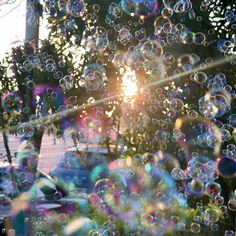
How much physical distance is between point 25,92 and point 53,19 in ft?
2.83

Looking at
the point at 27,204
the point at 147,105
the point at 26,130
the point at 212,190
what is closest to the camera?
the point at 147,105

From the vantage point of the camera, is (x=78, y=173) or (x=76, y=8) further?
(x=78, y=173)

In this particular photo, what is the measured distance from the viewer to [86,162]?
896 centimetres

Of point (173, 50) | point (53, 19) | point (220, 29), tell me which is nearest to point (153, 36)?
point (173, 50)

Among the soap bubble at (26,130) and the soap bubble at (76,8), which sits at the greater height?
the soap bubble at (76,8)

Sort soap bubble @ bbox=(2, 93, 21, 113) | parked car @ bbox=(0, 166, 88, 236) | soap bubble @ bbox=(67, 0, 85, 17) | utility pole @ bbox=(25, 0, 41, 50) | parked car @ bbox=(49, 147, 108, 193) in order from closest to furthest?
soap bubble @ bbox=(67, 0, 85, 17), utility pole @ bbox=(25, 0, 41, 50), soap bubble @ bbox=(2, 93, 21, 113), parked car @ bbox=(0, 166, 88, 236), parked car @ bbox=(49, 147, 108, 193)

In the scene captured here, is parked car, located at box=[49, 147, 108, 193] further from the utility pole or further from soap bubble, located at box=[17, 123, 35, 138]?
the utility pole

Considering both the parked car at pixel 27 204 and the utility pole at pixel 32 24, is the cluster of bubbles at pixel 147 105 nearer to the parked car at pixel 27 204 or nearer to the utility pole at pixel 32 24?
the utility pole at pixel 32 24

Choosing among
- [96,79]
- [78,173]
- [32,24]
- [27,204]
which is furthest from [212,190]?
[78,173]

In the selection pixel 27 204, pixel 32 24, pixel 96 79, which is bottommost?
pixel 27 204

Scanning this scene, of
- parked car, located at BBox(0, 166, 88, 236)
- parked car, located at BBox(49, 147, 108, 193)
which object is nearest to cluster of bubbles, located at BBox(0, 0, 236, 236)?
parked car, located at BBox(0, 166, 88, 236)

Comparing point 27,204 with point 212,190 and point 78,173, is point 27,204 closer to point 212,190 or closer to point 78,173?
point 212,190

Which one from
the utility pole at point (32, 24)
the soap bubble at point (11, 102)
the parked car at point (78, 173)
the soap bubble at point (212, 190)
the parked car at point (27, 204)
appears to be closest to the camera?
the soap bubble at point (212, 190)

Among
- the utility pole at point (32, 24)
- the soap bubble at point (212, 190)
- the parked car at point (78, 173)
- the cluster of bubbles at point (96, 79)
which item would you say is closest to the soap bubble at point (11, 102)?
the utility pole at point (32, 24)
